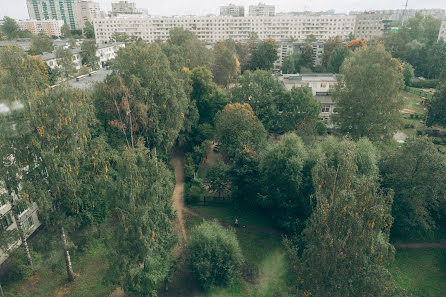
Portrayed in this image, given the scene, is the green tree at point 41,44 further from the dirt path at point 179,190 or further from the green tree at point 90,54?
the dirt path at point 179,190

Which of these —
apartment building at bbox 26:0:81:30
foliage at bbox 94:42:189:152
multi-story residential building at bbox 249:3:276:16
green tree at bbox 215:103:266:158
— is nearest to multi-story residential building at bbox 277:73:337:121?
green tree at bbox 215:103:266:158

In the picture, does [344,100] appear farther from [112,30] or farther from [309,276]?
[112,30]

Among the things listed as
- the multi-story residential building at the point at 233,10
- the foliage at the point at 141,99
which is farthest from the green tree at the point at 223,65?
the multi-story residential building at the point at 233,10

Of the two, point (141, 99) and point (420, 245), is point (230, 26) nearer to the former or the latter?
point (141, 99)

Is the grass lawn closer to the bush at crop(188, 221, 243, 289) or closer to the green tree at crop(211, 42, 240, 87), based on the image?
the bush at crop(188, 221, 243, 289)

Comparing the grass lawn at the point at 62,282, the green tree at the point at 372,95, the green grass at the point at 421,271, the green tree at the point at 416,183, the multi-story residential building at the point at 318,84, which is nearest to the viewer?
the grass lawn at the point at 62,282

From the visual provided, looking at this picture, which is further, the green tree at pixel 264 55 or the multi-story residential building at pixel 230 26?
the multi-story residential building at pixel 230 26
